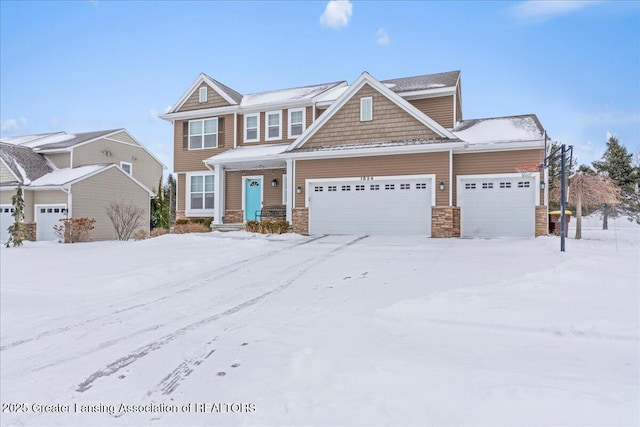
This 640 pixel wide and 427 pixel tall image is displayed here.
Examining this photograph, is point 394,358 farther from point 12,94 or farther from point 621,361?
point 12,94

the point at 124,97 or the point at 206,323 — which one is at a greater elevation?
the point at 124,97

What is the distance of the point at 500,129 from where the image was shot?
52.6ft

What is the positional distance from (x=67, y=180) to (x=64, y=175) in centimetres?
172

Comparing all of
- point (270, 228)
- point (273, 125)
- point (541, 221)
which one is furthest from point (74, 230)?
point (541, 221)

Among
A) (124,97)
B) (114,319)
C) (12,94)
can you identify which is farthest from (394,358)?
(12,94)

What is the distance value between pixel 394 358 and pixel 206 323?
2938mm

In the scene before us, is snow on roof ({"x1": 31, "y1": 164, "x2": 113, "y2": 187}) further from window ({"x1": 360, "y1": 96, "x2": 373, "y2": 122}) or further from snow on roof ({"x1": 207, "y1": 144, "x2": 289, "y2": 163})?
window ({"x1": 360, "y1": 96, "x2": 373, "y2": 122})

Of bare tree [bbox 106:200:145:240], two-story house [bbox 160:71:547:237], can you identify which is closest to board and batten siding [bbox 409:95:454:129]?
two-story house [bbox 160:71:547:237]

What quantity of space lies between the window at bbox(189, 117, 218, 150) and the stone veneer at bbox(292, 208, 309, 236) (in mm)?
7401

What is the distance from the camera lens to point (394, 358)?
399 centimetres

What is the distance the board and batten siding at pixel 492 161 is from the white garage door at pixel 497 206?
33 cm

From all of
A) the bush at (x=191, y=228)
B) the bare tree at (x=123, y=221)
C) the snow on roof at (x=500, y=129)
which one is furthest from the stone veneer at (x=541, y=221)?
the bare tree at (x=123, y=221)

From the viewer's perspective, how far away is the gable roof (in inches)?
571

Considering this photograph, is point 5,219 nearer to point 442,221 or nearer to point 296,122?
point 296,122
